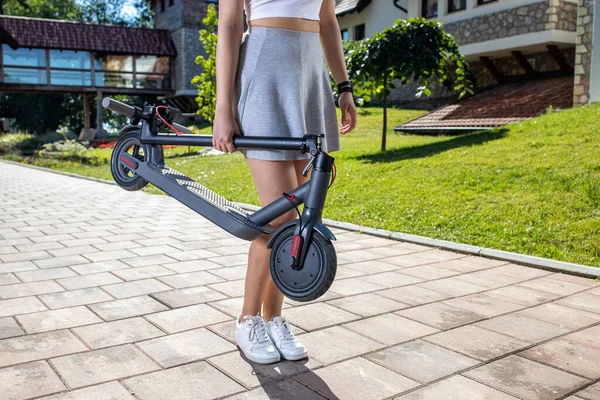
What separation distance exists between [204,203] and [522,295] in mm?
2324

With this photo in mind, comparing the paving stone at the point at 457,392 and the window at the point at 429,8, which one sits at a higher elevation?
the window at the point at 429,8

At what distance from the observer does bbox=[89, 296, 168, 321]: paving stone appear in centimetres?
349

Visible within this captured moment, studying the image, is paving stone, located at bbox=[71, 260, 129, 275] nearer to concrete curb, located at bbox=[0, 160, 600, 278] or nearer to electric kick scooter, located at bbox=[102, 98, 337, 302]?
electric kick scooter, located at bbox=[102, 98, 337, 302]

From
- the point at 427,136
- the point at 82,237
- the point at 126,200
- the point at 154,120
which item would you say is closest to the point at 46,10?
the point at 427,136

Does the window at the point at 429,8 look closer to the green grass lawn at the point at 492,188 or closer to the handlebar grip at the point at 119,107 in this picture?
the green grass lawn at the point at 492,188

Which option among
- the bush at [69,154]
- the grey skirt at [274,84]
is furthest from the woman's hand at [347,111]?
the bush at [69,154]

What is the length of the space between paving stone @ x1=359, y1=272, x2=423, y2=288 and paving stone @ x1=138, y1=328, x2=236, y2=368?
151 cm

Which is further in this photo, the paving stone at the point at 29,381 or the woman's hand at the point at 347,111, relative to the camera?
the woman's hand at the point at 347,111

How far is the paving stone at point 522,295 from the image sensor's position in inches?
151

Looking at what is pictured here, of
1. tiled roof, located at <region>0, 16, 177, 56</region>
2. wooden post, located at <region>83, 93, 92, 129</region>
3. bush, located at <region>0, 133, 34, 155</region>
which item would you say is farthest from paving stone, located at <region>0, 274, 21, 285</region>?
wooden post, located at <region>83, 93, 92, 129</region>

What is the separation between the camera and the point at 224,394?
244cm

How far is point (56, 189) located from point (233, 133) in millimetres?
9497

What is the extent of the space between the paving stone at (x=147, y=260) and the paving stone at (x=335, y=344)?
2.09 m

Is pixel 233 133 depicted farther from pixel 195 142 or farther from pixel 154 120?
pixel 154 120
